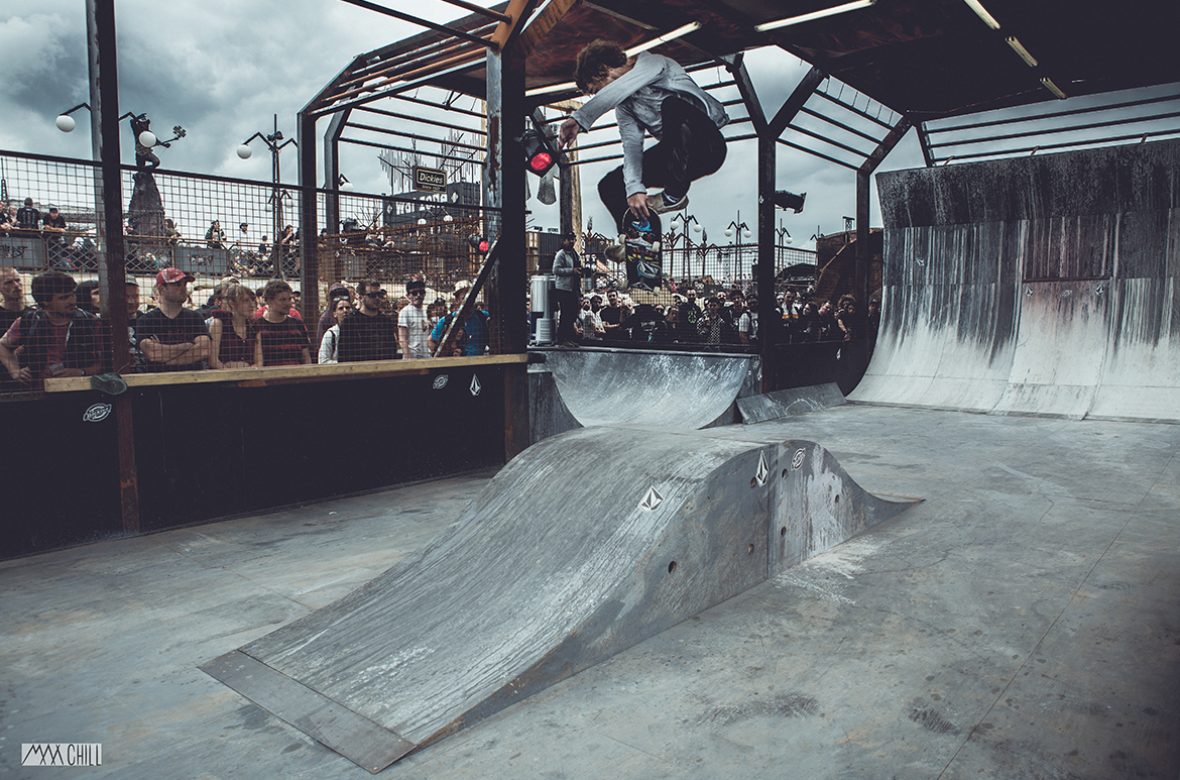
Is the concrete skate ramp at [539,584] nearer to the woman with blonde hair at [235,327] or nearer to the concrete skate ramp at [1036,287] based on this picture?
the woman with blonde hair at [235,327]

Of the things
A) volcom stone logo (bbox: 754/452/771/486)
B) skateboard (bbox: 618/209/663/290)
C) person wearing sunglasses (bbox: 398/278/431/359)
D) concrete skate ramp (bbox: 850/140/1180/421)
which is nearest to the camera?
volcom stone logo (bbox: 754/452/771/486)

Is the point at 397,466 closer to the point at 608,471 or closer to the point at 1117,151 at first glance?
the point at 608,471

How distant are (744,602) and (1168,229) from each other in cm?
1130

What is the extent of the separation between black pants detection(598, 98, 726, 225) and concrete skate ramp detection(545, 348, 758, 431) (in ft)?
18.7

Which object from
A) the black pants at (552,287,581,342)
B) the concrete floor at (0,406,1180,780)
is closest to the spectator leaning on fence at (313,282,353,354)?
the concrete floor at (0,406,1180,780)

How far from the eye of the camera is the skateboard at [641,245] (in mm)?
4844

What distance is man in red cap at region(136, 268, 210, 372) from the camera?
545cm

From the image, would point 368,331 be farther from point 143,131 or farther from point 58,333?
point 143,131

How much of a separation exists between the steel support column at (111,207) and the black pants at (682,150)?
336 cm

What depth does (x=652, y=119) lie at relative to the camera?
4375 millimetres

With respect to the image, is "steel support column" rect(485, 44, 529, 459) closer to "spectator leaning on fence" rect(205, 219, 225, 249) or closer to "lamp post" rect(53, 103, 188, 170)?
"spectator leaning on fence" rect(205, 219, 225, 249)

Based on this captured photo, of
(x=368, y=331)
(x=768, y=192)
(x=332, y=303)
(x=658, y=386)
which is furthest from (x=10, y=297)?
(x=768, y=192)

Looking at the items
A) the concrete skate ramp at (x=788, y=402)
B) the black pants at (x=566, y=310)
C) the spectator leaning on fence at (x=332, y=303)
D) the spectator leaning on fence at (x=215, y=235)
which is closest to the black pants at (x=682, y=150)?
the spectator leaning on fence at (x=215, y=235)

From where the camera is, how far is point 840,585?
4.10 m
